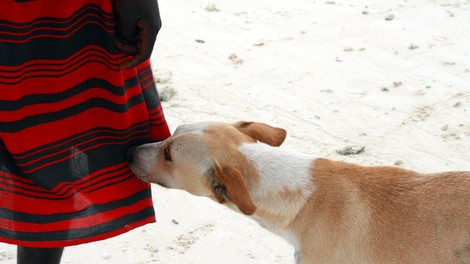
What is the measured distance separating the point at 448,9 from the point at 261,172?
16.7 ft

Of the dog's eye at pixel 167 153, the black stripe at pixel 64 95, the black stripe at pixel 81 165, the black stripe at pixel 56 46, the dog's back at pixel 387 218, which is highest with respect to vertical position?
the black stripe at pixel 56 46

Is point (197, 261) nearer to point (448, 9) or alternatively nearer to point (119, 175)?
point (119, 175)

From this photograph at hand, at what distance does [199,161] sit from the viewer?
3.23 m

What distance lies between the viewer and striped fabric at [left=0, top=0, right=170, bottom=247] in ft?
8.54

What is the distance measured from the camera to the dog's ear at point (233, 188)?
298 centimetres

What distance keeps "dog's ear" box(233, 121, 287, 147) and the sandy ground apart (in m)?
0.84

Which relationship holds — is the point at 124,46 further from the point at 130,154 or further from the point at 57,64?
the point at 130,154

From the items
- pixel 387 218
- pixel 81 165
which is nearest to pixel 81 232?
pixel 81 165

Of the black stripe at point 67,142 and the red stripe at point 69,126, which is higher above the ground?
the red stripe at point 69,126

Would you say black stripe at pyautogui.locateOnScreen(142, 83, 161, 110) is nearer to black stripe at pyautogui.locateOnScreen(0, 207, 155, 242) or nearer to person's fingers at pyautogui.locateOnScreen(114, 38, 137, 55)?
person's fingers at pyautogui.locateOnScreen(114, 38, 137, 55)

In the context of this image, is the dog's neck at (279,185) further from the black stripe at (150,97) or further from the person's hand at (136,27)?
the person's hand at (136,27)

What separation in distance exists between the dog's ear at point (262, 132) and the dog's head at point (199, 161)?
5cm

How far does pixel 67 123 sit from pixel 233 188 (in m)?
0.77

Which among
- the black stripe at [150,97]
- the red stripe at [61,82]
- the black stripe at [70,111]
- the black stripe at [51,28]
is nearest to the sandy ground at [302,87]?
the black stripe at [150,97]
